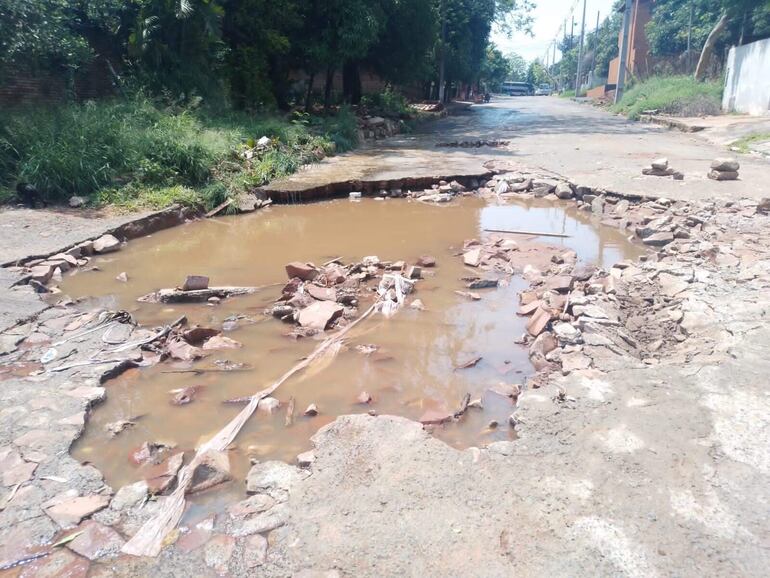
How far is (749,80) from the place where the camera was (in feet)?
63.9

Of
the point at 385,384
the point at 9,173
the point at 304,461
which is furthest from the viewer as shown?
the point at 9,173

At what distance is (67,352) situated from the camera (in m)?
3.87

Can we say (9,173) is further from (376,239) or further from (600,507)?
(600,507)

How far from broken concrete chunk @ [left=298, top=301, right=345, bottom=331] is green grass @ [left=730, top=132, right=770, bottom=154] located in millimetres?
11387

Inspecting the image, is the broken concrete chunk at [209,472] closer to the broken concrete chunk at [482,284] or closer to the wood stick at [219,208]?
the broken concrete chunk at [482,284]

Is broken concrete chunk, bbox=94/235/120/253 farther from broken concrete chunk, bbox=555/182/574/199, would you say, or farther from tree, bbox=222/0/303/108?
tree, bbox=222/0/303/108

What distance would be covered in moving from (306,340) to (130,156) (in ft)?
18.9

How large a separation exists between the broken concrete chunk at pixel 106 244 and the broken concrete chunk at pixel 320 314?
10.8ft

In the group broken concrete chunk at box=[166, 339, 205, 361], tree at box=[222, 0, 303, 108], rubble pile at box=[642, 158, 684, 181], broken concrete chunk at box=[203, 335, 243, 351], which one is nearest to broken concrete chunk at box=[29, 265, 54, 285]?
broken concrete chunk at box=[166, 339, 205, 361]

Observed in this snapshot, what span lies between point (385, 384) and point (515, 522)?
5.18 ft

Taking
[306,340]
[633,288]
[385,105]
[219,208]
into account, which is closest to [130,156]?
[219,208]

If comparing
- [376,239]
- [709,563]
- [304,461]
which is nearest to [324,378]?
[304,461]

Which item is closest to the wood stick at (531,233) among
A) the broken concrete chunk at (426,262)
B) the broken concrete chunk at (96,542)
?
the broken concrete chunk at (426,262)

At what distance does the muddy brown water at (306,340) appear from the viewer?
Answer: 3117mm
